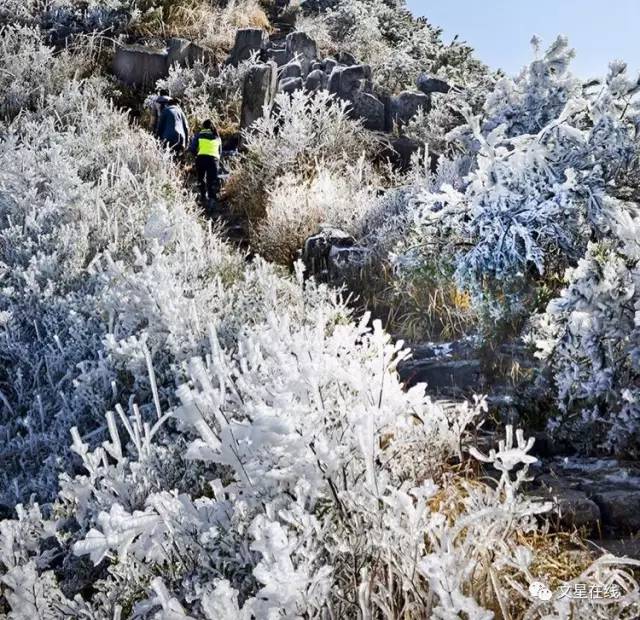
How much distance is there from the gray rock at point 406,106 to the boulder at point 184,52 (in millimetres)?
4047

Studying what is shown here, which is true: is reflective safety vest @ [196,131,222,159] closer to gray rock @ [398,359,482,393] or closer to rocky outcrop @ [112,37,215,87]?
rocky outcrop @ [112,37,215,87]

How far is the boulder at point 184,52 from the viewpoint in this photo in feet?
44.7

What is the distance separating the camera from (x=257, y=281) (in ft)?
16.7

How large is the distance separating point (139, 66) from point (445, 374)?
1096cm

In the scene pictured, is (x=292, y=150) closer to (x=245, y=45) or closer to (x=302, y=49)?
(x=302, y=49)

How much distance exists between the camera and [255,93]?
1140cm

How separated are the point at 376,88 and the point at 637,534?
11786mm

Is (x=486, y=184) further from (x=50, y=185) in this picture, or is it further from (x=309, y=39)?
(x=309, y=39)

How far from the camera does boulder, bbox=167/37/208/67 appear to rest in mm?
13624

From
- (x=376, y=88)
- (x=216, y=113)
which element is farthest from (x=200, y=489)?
(x=376, y=88)

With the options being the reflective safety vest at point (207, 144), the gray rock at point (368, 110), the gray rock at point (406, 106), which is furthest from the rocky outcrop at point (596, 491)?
the gray rock at point (406, 106)

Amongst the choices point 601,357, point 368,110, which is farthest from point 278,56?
point 601,357

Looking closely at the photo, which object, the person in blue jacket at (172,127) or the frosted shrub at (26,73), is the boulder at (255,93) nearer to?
the person in blue jacket at (172,127)

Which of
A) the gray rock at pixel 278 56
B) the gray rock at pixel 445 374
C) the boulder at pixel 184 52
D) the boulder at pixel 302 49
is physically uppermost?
the boulder at pixel 302 49
